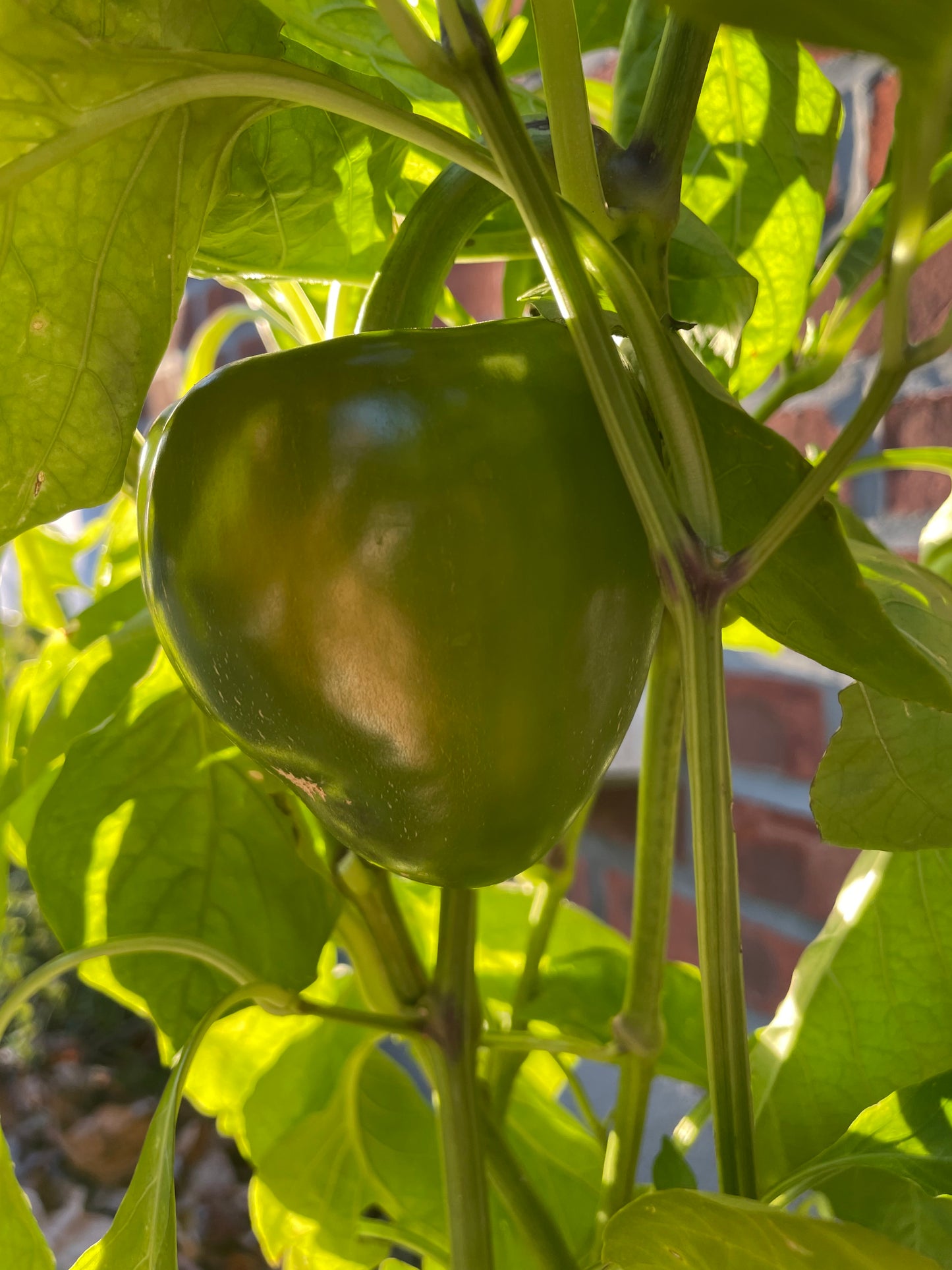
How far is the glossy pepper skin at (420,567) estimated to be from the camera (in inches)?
5.5

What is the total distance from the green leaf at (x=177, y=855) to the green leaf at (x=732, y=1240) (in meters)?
0.11

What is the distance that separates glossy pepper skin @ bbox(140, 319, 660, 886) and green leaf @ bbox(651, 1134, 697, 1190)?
0.08 metres

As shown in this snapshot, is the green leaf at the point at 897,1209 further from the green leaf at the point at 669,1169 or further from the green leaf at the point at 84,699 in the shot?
the green leaf at the point at 84,699

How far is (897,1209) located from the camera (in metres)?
0.18

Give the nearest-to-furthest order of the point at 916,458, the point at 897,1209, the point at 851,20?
the point at 851,20, the point at 897,1209, the point at 916,458

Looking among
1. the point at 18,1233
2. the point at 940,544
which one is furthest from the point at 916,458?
the point at 18,1233

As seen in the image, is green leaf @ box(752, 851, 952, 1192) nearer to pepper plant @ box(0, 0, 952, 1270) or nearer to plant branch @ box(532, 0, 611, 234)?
pepper plant @ box(0, 0, 952, 1270)

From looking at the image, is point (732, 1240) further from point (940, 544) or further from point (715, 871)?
point (940, 544)

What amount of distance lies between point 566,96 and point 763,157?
0.32ft

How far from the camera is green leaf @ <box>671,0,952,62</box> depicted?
0.23 feet

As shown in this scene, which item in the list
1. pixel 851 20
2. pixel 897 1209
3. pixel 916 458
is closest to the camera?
pixel 851 20

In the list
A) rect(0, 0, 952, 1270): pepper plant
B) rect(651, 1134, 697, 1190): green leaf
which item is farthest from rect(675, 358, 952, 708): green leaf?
rect(651, 1134, 697, 1190): green leaf

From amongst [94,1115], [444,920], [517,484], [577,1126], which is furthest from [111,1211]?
[517,484]

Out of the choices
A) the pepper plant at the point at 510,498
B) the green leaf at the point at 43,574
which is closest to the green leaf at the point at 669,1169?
the pepper plant at the point at 510,498
